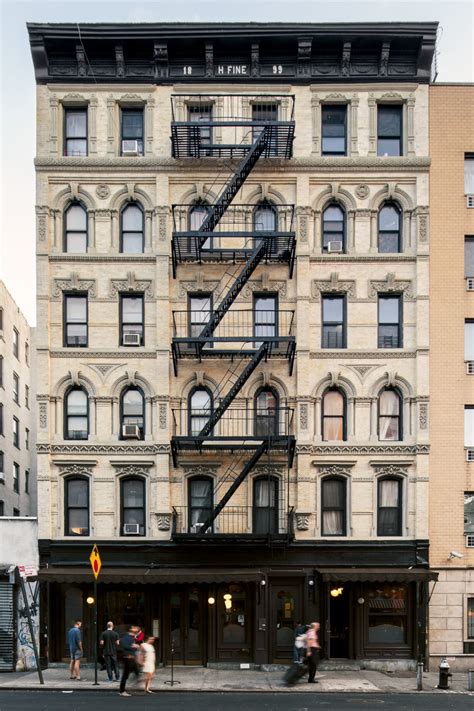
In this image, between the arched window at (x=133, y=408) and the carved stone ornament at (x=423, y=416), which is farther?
the arched window at (x=133, y=408)

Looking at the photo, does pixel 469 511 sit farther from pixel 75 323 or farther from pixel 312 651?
pixel 75 323

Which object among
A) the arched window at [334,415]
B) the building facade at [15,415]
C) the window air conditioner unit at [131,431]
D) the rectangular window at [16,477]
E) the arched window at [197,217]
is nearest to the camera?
the window air conditioner unit at [131,431]

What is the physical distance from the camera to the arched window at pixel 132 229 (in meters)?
23.3

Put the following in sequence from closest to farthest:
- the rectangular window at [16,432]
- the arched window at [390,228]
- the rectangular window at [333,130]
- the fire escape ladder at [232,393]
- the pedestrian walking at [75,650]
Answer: the pedestrian walking at [75,650] → the fire escape ladder at [232,393] → the arched window at [390,228] → the rectangular window at [333,130] → the rectangular window at [16,432]

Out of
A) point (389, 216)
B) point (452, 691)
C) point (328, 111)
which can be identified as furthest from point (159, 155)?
point (452, 691)

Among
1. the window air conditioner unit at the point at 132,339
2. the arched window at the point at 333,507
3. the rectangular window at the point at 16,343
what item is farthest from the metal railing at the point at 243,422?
the rectangular window at the point at 16,343

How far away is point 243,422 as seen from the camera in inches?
898

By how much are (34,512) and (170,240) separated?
2489 centimetres

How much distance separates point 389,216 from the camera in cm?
2344

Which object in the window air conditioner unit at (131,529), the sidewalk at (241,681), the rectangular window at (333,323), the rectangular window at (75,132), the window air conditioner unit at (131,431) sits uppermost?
the rectangular window at (75,132)

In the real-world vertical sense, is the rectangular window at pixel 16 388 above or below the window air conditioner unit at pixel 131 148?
below

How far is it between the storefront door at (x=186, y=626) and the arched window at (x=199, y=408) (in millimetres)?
5262

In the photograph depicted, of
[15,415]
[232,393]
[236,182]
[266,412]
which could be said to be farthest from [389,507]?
[15,415]

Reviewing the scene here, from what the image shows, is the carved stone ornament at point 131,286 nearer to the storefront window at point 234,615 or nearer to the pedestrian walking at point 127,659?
the storefront window at point 234,615
